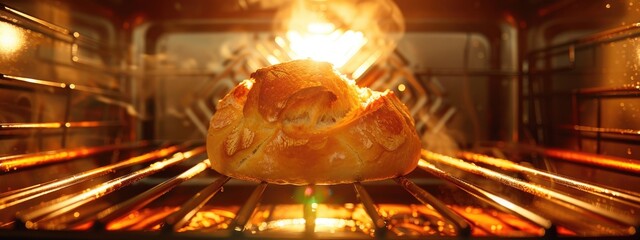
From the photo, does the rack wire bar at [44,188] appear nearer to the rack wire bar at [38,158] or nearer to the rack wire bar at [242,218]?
the rack wire bar at [38,158]

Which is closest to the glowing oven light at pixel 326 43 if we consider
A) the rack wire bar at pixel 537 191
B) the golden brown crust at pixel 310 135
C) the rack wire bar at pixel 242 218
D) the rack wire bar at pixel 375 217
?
the rack wire bar at pixel 537 191

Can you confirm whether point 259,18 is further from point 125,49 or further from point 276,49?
point 125,49

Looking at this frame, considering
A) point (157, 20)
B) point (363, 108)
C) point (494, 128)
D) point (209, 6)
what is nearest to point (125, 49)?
point (157, 20)

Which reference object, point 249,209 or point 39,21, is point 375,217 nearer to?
point 249,209

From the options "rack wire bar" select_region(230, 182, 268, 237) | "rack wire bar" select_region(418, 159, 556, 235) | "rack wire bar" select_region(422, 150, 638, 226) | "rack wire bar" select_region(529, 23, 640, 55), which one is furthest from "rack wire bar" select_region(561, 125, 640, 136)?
"rack wire bar" select_region(230, 182, 268, 237)

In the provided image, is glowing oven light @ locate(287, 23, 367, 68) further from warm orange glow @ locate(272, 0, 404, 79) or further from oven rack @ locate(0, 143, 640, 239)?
oven rack @ locate(0, 143, 640, 239)

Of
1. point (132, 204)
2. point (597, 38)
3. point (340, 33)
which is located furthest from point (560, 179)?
point (340, 33)
